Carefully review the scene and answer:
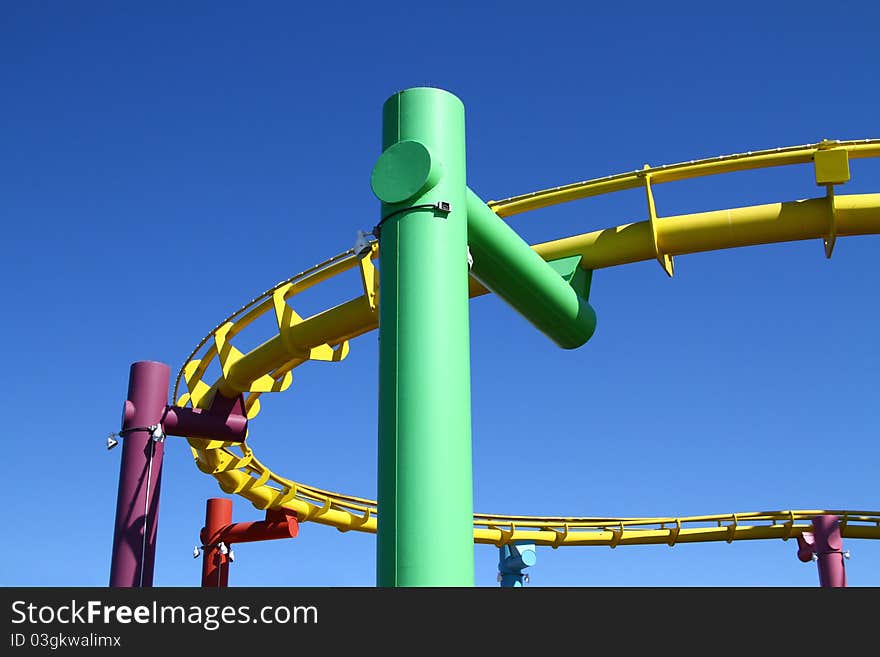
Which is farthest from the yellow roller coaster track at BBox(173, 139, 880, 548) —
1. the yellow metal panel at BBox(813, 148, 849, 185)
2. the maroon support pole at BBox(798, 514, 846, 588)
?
the maroon support pole at BBox(798, 514, 846, 588)

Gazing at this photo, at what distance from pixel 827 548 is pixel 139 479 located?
1464 centimetres

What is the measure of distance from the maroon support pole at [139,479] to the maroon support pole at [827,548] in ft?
46.4

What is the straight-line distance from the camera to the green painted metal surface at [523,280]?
594 centimetres

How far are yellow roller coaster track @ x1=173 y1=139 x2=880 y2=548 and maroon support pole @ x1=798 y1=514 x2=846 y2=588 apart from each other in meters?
9.70

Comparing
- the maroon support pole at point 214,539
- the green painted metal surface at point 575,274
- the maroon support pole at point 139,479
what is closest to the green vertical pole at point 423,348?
the green painted metal surface at point 575,274

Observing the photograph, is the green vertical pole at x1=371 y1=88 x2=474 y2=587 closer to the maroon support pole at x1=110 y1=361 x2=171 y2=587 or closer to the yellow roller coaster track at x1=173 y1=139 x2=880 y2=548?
the yellow roller coaster track at x1=173 y1=139 x2=880 y2=548

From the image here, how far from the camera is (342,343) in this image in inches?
494

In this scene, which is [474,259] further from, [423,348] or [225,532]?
[225,532]

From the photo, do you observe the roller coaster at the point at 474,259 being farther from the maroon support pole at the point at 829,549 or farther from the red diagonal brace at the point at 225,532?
the maroon support pole at the point at 829,549

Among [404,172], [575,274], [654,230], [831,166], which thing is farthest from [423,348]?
[831,166]

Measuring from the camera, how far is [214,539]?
17906 mm

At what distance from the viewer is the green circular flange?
17.4 feet
